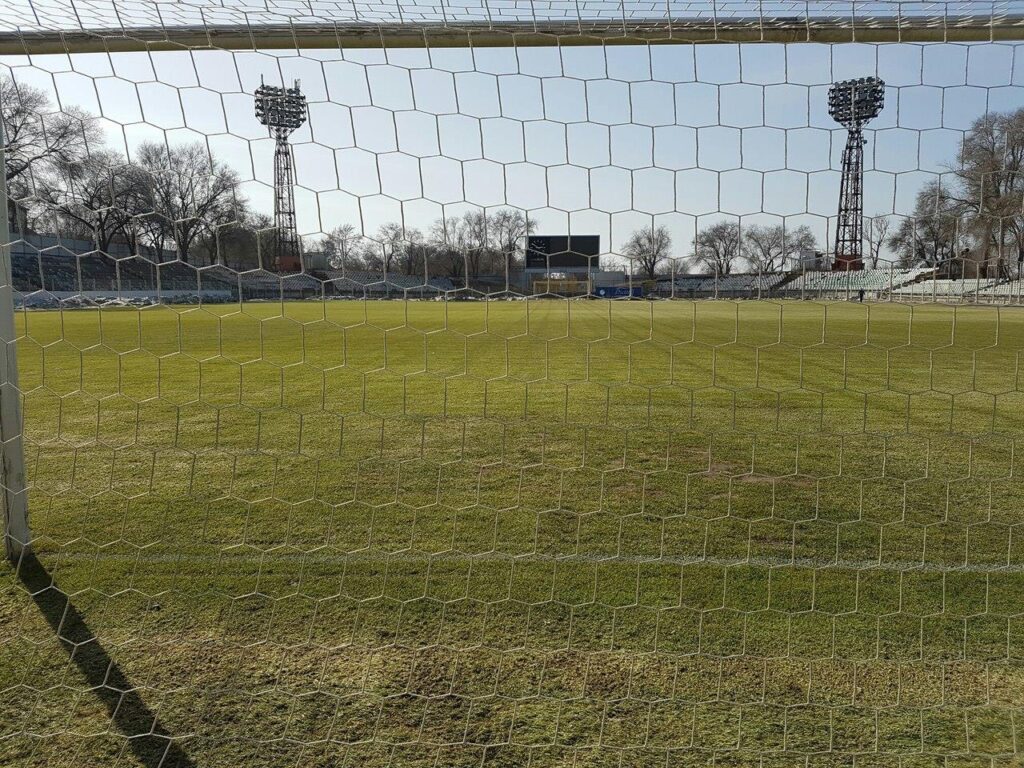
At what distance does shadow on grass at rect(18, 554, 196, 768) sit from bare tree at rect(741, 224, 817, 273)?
8.75 feet

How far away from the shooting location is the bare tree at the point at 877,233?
261 cm

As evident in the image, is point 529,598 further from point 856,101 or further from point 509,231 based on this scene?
point 856,101

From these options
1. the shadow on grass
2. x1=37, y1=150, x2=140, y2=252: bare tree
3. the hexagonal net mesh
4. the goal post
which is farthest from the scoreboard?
the goal post

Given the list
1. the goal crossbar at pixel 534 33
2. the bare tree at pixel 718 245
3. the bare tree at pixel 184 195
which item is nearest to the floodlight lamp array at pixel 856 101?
the goal crossbar at pixel 534 33

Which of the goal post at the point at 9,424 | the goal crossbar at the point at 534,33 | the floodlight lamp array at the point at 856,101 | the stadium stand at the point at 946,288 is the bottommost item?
the goal post at the point at 9,424

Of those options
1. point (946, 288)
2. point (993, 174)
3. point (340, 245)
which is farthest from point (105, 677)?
point (993, 174)

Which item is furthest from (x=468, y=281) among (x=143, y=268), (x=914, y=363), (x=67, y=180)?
(x=914, y=363)

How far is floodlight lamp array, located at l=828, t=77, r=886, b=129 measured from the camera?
2.61 m

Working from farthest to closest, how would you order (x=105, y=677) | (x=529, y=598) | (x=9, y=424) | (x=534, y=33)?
(x=9, y=424), (x=529, y=598), (x=534, y=33), (x=105, y=677)

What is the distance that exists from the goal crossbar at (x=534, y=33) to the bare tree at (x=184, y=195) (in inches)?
17.8

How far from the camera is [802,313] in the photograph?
355cm

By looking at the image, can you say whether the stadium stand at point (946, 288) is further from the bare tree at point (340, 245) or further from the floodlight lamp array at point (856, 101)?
the bare tree at point (340, 245)

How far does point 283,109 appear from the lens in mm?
2896

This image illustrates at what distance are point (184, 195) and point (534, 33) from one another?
1.65 metres
